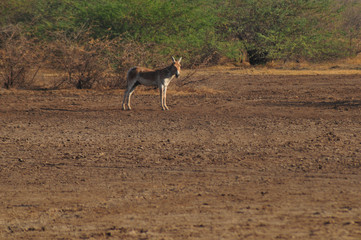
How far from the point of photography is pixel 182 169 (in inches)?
328

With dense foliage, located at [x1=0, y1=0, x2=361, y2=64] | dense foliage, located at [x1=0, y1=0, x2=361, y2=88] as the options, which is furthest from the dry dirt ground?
dense foliage, located at [x1=0, y1=0, x2=361, y2=64]

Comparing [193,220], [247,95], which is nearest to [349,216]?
[193,220]

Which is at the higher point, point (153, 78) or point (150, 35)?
point (150, 35)

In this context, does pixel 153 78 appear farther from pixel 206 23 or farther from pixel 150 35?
pixel 206 23

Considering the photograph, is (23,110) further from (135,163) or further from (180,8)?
(180,8)

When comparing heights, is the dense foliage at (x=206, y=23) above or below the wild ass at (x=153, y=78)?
above

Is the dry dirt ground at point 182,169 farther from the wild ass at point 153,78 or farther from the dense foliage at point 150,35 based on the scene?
the dense foliage at point 150,35

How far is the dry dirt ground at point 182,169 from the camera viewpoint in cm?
578

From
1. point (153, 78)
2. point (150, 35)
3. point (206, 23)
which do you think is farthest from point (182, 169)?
point (206, 23)

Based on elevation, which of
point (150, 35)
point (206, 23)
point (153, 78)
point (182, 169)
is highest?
point (206, 23)

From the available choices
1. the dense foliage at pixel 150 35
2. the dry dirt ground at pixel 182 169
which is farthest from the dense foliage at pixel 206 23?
the dry dirt ground at pixel 182 169

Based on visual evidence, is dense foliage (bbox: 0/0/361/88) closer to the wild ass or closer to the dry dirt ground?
the dry dirt ground

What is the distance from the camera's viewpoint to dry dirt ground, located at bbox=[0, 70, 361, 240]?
5.78 metres

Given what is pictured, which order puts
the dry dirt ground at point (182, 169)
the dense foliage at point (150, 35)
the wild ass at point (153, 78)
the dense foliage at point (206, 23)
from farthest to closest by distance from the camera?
the dense foliage at point (206, 23)
the dense foliage at point (150, 35)
the wild ass at point (153, 78)
the dry dirt ground at point (182, 169)
